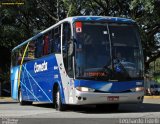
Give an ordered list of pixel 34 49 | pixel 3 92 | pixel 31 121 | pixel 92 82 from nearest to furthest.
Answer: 1. pixel 31 121
2. pixel 92 82
3. pixel 34 49
4. pixel 3 92

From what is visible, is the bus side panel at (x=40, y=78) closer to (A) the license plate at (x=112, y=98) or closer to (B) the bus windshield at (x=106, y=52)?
(B) the bus windshield at (x=106, y=52)

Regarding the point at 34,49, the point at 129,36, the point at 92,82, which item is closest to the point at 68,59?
the point at 92,82

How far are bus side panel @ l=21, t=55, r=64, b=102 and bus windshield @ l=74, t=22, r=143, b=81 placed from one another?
1986 millimetres

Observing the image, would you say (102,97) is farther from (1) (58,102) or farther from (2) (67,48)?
(1) (58,102)

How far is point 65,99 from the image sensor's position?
17609 mm

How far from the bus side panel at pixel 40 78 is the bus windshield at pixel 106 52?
1986 mm

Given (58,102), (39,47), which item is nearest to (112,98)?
(58,102)

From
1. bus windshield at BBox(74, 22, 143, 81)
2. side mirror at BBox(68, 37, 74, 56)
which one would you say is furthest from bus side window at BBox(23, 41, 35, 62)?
bus windshield at BBox(74, 22, 143, 81)

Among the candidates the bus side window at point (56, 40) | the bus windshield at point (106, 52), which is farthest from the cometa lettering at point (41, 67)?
the bus windshield at point (106, 52)

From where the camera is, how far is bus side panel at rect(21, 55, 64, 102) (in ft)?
63.3

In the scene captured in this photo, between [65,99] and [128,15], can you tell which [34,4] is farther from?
[65,99]

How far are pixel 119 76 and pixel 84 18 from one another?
2.51 m

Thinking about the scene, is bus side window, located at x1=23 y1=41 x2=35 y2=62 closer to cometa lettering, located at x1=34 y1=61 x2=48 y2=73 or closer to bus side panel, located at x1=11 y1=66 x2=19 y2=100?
cometa lettering, located at x1=34 y1=61 x2=48 y2=73

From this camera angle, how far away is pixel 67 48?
57.0 ft
